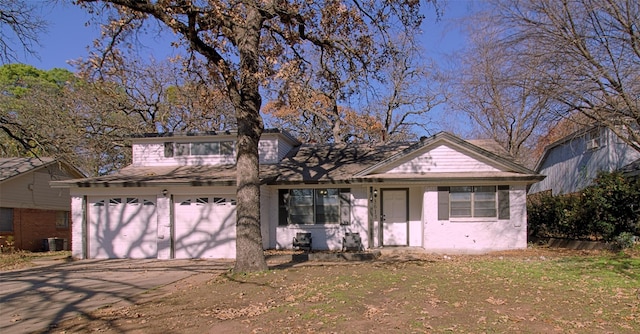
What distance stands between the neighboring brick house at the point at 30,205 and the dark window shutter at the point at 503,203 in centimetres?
1825

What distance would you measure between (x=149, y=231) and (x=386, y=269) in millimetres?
8767

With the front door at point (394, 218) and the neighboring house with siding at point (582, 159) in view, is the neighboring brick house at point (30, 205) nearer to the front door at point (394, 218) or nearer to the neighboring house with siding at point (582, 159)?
the front door at point (394, 218)

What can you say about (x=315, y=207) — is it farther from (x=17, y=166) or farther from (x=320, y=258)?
(x=17, y=166)

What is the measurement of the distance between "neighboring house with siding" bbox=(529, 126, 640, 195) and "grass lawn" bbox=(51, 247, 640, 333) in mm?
9122

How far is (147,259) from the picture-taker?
15750 millimetres

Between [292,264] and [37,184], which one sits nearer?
[292,264]

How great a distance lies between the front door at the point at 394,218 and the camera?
56.9ft

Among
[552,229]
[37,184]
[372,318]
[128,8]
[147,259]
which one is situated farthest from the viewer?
[37,184]

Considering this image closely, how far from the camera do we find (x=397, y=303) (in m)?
7.50

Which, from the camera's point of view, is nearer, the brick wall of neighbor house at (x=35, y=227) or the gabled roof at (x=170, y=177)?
the gabled roof at (x=170, y=177)

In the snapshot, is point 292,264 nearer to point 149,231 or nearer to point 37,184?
point 149,231

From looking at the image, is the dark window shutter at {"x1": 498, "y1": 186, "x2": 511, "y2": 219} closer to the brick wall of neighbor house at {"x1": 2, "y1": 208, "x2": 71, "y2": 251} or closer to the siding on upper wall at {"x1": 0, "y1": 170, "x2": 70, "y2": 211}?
the siding on upper wall at {"x1": 0, "y1": 170, "x2": 70, "y2": 211}

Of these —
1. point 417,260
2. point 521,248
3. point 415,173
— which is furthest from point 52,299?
point 521,248

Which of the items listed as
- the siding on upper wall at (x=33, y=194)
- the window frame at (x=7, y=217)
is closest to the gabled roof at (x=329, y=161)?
the siding on upper wall at (x=33, y=194)
